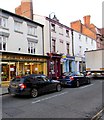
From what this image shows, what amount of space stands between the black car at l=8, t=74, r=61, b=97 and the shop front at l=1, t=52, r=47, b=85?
652cm

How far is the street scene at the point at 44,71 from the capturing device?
30.7ft

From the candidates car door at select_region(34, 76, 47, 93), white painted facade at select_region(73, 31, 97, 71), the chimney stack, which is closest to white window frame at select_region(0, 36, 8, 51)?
car door at select_region(34, 76, 47, 93)

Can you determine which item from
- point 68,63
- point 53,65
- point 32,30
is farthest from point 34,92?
point 68,63

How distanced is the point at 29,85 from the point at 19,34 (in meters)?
10.4

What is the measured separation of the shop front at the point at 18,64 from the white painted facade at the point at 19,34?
2.42 ft

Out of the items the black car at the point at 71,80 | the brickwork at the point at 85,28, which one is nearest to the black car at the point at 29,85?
the black car at the point at 71,80

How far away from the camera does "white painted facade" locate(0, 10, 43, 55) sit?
795 inches

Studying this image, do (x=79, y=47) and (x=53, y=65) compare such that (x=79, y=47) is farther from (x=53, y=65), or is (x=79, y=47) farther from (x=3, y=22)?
(x=3, y=22)

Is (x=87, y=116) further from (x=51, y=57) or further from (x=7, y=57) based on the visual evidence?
(x=51, y=57)

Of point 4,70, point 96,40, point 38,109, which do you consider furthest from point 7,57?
point 96,40

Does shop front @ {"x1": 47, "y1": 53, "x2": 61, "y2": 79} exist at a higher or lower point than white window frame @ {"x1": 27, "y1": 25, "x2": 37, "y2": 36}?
lower

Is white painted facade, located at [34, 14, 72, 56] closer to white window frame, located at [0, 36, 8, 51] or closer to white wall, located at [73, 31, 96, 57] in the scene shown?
white wall, located at [73, 31, 96, 57]

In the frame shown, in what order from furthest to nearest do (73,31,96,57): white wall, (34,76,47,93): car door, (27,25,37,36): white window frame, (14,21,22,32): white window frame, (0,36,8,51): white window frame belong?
(73,31,96,57): white wall
(27,25,37,36): white window frame
(14,21,22,32): white window frame
(0,36,8,51): white window frame
(34,76,47,93): car door

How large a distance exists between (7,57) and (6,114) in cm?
1176
